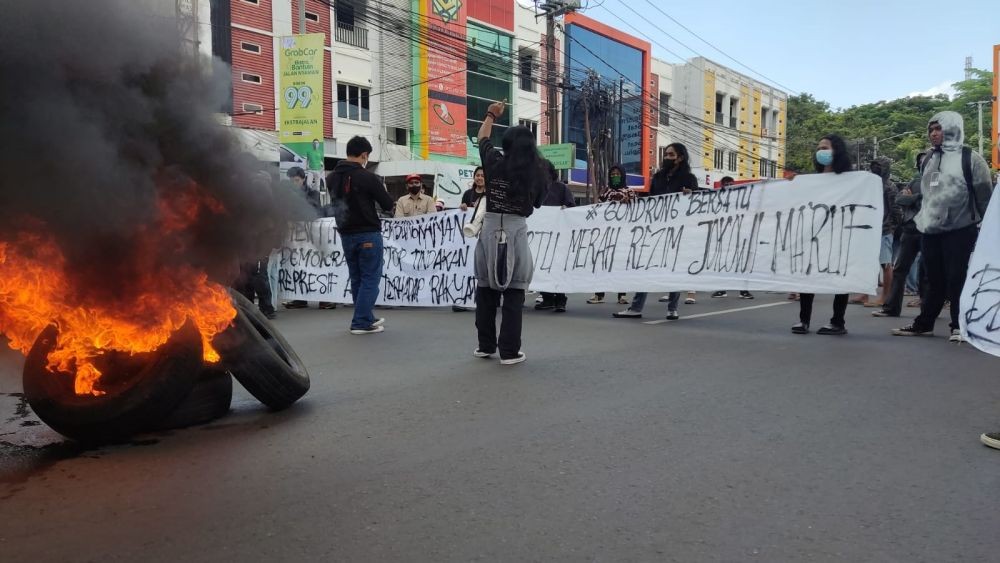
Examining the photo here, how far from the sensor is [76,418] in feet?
10.3

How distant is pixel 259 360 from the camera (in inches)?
145

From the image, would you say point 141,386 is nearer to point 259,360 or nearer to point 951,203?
point 259,360

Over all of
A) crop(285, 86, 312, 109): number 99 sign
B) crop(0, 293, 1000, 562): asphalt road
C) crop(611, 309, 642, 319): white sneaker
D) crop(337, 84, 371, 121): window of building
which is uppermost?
crop(337, 84, 371, 121): window of building

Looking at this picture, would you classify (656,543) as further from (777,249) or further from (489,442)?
(777,249)

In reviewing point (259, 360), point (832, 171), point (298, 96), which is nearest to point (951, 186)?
point (832, 171)

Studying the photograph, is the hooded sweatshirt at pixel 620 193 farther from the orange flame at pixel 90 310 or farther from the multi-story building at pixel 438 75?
the multi-story building at pixel 438 75

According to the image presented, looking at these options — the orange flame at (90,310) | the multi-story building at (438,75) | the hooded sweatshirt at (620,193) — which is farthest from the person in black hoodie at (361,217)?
the multi-story building at (438,75)

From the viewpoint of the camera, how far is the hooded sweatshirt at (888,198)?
8914 mm

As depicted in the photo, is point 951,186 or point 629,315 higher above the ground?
point 951,186

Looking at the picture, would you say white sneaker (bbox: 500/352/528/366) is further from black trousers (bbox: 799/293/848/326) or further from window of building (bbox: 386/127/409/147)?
window of building (bbox: 386/127/409/147)

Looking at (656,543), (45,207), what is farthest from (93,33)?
(656,543)

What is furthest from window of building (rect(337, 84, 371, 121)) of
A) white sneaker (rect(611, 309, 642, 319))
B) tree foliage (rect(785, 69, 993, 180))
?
tree foliage (rect(785, 69, 993, 180))

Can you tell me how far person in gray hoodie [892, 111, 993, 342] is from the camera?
6.22m

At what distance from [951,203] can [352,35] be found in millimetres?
24285
